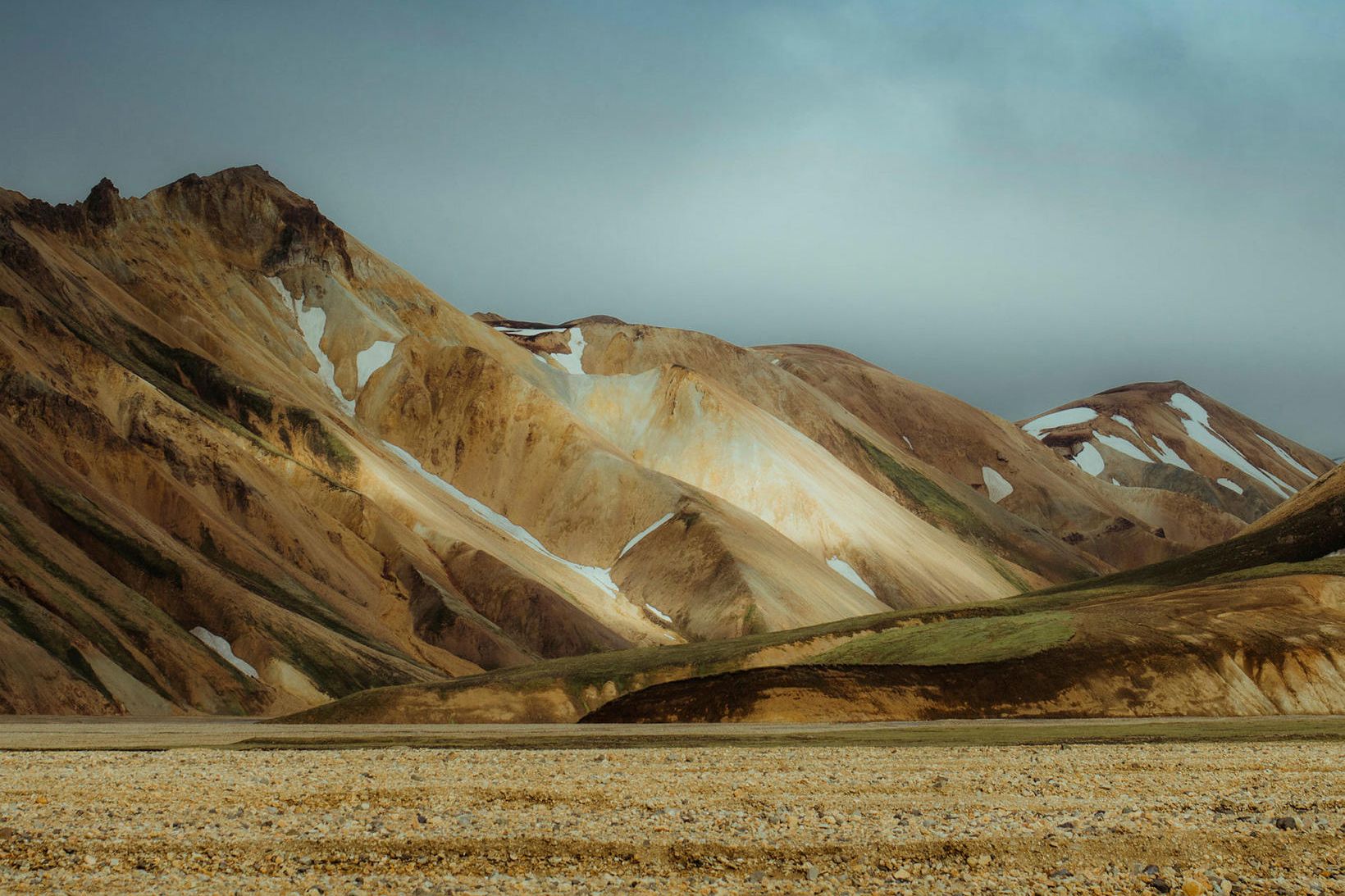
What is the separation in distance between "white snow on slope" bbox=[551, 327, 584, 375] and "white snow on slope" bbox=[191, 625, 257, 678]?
83451 mm

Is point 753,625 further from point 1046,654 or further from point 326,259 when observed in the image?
point 326,259

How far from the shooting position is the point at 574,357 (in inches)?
5886

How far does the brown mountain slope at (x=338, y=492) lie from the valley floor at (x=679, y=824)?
1229 inches

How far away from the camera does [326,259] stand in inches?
4668

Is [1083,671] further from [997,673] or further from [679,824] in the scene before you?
[679,824]

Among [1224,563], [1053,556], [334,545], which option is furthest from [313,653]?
[1053,556]

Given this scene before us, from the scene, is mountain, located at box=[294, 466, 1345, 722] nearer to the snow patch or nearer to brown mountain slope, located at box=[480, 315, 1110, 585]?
brown mountain slope, located at box=[480, 315, 1110, 585]

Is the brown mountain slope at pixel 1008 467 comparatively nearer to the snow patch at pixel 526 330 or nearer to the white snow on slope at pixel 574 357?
the snow patch at pixel 526 330

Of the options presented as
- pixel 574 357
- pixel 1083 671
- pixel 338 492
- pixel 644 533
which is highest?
pixel 574 357

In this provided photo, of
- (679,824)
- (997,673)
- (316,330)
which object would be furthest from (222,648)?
(316,330)

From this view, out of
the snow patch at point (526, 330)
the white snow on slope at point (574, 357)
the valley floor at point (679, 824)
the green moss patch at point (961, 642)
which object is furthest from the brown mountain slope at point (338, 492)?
the valley floor at point (679, 824)

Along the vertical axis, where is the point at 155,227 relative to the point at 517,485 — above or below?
above

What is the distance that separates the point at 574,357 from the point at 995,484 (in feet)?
185

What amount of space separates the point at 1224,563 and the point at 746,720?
3265 centimetres
